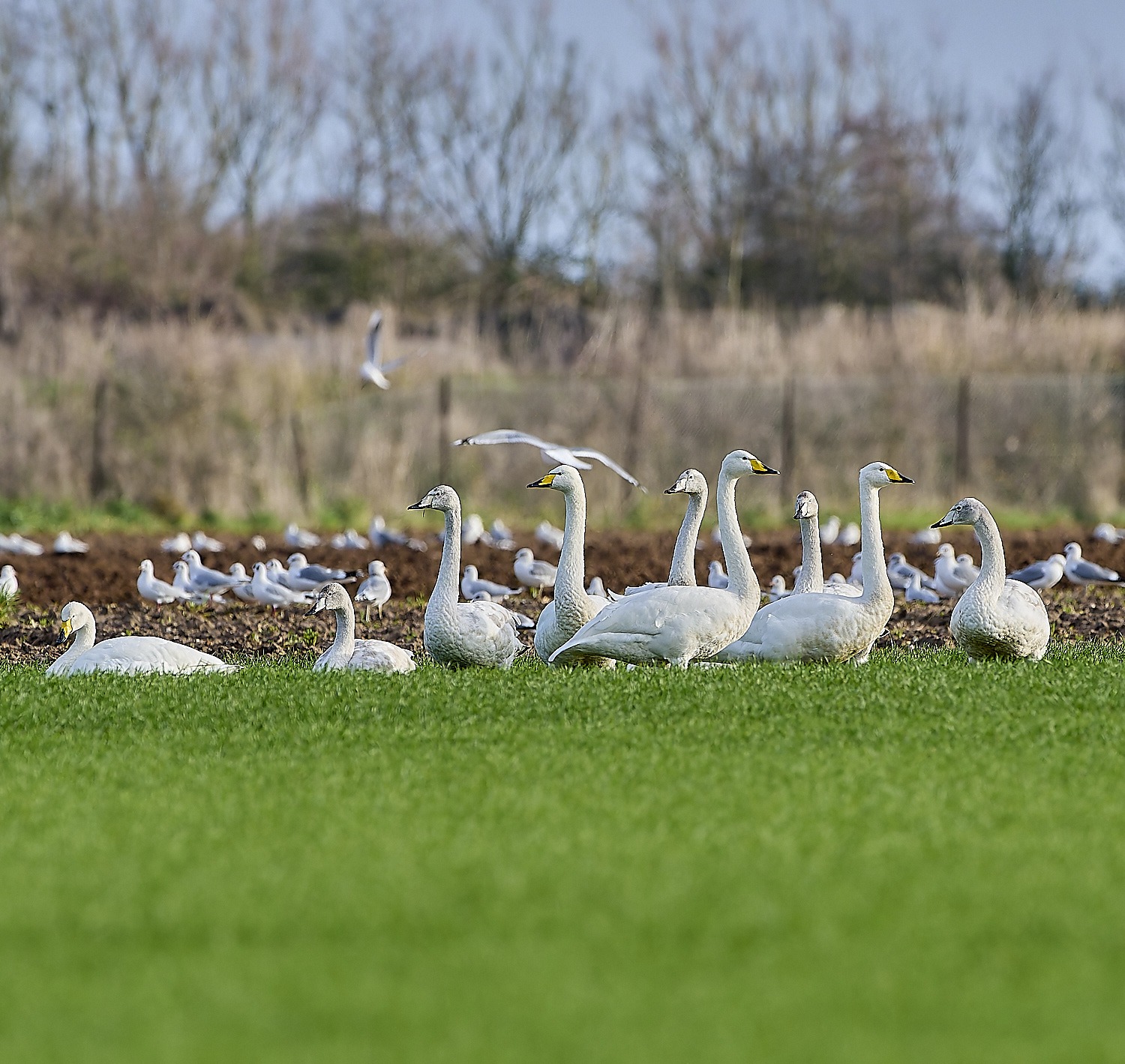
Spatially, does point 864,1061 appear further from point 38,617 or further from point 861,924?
point 38,617

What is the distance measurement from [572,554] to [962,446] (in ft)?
52.9

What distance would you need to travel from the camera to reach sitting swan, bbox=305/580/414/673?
313 inches

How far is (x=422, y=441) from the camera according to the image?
926 inches

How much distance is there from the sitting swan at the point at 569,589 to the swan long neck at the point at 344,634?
1.06 meters

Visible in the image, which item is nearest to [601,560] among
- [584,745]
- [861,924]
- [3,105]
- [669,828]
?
[584,745]

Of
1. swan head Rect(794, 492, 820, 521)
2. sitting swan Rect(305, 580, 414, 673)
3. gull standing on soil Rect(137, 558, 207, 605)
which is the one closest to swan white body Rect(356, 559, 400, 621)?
gull standing on soil Rect(137, 558, 207, 605)

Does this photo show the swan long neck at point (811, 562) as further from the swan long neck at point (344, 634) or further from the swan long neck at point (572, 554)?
the swan long neck at point (344, 634)

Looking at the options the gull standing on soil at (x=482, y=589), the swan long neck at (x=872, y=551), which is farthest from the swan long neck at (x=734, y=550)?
the gull standing on soil at (x=482, y=589)

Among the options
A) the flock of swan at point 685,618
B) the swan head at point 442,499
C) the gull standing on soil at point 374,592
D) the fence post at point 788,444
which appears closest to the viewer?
the flock of swan at point 685,618

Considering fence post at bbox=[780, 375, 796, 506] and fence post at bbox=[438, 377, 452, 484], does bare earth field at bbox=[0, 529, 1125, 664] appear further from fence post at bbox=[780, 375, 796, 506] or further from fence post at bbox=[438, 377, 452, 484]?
fence post at bbox=[438, 377, 452, 484]

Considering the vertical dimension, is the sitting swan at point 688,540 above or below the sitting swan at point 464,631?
above

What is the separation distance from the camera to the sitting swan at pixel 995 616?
7.98 meters

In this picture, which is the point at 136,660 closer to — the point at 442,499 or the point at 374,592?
the point at 442,499

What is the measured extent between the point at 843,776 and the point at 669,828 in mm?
948
